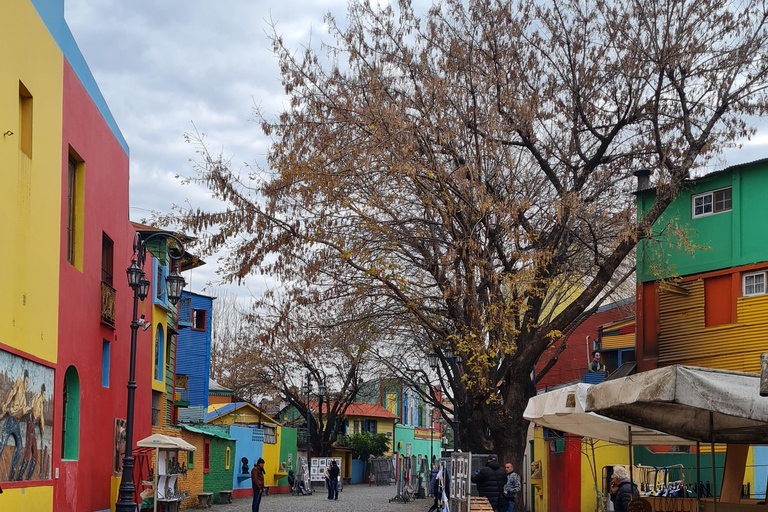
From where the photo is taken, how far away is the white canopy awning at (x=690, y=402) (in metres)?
7.95

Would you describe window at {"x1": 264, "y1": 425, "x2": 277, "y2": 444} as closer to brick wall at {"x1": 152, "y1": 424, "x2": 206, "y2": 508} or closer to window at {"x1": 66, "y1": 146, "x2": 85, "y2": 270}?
brick wall at {"x1": 152, "y1": 424, "x2": 206, "y2": 508}

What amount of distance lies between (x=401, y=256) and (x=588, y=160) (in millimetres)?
4806

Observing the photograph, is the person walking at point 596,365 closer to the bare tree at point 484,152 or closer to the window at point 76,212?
the bare tree at point 484,152

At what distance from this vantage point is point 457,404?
28.2m

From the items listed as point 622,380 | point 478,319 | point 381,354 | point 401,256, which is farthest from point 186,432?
point 622,380

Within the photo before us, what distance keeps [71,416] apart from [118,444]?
4.22 m

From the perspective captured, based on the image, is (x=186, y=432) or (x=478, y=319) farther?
(x=186, y=432)

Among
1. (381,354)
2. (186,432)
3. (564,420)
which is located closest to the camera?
(564,420)

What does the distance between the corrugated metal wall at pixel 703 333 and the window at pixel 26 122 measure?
537 inches

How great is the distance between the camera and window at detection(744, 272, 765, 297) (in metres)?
20.8

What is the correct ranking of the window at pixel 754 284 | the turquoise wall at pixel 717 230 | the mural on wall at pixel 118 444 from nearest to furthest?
1. the mural on wall at pixel 118 444
2. the window at pixel 754 284
3. the turquoise wall at pixel 717 230

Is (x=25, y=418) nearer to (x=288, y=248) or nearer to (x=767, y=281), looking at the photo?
(x=288, y=248)

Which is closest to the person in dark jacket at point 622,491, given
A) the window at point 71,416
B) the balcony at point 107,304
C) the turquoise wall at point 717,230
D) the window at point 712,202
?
the turquoise wall at point 717,230

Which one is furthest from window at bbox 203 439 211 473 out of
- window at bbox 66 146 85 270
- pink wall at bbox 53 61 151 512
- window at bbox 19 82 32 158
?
window at bbox 19 82 32 158
